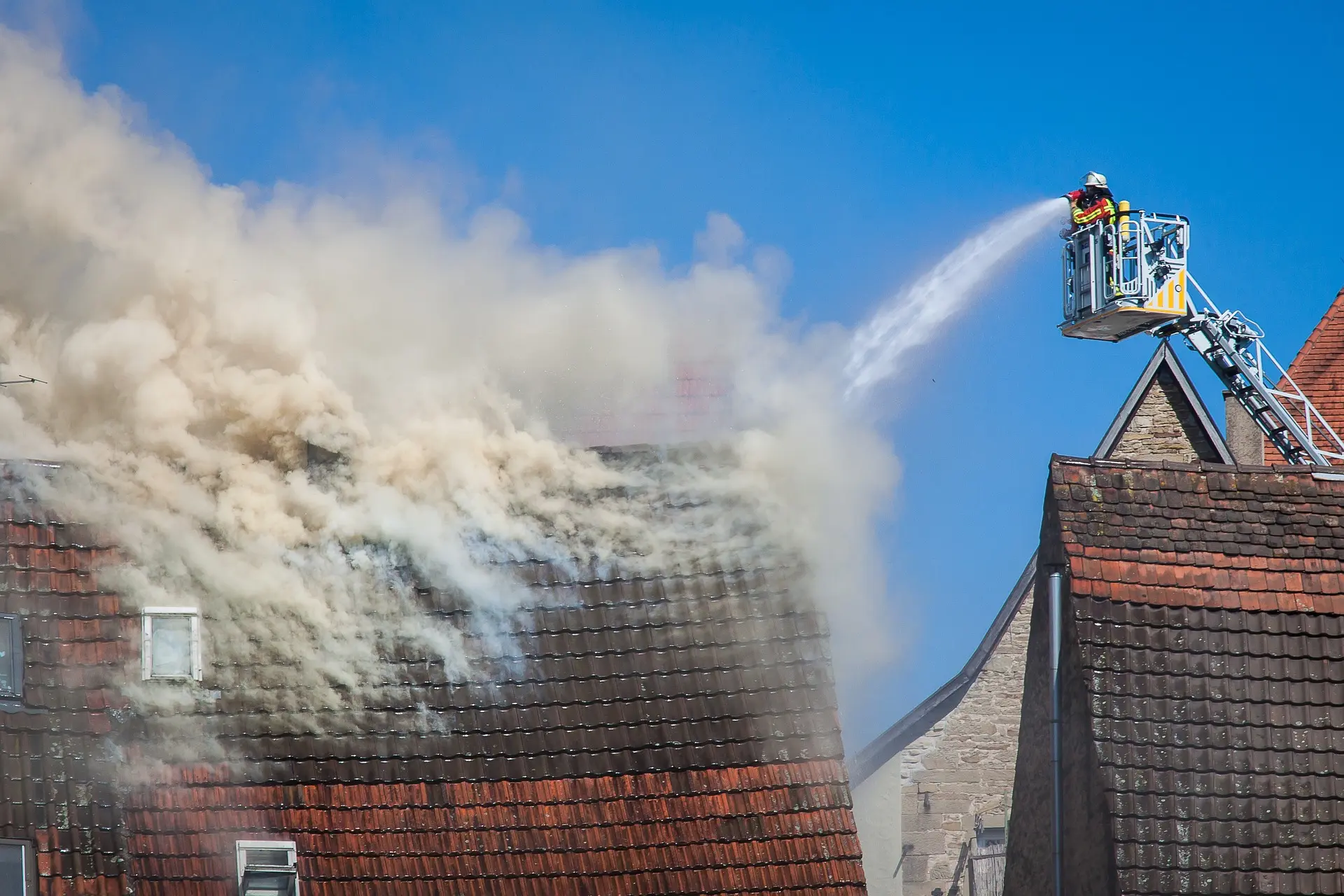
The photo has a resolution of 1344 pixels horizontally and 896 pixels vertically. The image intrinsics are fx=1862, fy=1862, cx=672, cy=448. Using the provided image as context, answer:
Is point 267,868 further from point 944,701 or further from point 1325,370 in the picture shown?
point 1325,370

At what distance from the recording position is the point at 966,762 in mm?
24953

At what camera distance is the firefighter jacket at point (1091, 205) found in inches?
1059

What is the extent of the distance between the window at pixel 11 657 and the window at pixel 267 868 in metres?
2.39

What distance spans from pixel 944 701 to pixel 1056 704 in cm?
657

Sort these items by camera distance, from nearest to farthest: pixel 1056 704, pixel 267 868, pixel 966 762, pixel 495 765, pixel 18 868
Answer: pixel 18 868
pixel 267 868
pixel 495 765
pixel 1056 704
pixel 966 762

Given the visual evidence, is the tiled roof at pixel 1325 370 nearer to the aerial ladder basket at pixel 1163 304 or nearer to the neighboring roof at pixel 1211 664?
the aerial ladder basket at pixel 1163 304

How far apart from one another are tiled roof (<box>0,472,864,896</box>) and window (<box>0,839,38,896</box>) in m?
0.10

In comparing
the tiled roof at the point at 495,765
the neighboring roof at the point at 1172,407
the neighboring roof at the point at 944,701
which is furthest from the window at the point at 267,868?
the neighboring roof at the point at 1172,407

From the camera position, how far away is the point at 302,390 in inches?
742

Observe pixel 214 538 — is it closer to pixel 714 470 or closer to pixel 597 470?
pixel 597 470

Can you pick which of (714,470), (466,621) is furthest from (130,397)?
(714,470)

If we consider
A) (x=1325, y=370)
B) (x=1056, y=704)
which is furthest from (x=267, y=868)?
(x=1325, y=370)

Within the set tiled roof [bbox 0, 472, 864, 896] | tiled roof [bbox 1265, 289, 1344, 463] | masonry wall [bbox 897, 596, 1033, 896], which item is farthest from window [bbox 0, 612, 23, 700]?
tiled roof [bbox 1265, 289, 1344, 463]

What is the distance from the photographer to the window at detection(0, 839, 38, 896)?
15.6 metres
